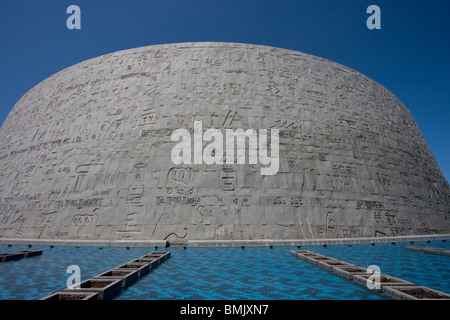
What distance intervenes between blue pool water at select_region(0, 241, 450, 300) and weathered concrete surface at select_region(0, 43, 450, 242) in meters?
1.73

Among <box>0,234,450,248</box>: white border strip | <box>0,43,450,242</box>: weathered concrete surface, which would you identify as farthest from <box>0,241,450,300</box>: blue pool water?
<box>0,43,450,242</box>: weathered concrete surface

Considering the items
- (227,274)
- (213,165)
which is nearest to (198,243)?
(213,165)

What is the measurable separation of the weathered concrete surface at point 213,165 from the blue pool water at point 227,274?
1.73 metres

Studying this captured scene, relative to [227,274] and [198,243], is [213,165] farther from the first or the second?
[227,274]

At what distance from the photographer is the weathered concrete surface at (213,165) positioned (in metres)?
8.26

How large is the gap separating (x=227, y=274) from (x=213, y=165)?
4817mm

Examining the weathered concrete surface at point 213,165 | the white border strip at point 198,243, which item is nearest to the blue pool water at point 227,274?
the white border strip at point 198,243

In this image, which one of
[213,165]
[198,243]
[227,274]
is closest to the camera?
[227,274]

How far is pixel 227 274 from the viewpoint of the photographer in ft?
14.3

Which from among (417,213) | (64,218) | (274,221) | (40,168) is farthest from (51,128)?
(417,213)

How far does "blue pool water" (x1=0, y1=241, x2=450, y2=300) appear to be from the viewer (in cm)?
327

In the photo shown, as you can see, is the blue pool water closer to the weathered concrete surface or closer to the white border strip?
the white border strip

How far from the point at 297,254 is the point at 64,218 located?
290 inches

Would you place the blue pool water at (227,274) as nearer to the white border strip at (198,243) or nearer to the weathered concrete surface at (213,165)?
the white border strip at (198,243)
